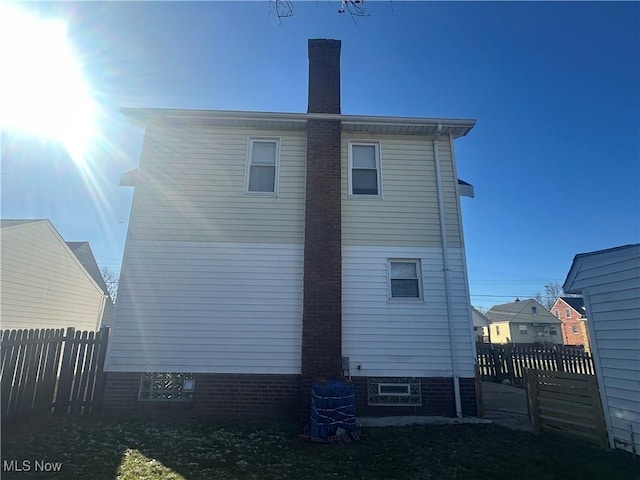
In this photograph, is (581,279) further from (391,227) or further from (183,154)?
(183,154)

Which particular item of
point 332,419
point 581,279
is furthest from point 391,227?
point 332,419

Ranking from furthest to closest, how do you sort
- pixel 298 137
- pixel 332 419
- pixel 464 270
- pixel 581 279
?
1. pixel 298 137
2. pixel 464 270
3. pixel 581 279
4. pixel 332 419

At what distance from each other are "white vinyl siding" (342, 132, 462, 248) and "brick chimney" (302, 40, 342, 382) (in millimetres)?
400

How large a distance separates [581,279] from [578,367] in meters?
10.3

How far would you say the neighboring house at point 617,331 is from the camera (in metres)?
5.42

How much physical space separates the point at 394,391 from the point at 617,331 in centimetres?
412

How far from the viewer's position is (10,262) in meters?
15.6

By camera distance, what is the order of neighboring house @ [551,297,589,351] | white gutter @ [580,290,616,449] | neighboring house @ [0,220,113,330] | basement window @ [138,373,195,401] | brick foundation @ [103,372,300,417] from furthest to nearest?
neighboring house @ [551,297,589,351]
neighboring house @ [0,220,113,330]
basement window @ [138,373,195,401]
brick foundation @ [103,372,300,417]
white gutter @ [580,290,616,449]

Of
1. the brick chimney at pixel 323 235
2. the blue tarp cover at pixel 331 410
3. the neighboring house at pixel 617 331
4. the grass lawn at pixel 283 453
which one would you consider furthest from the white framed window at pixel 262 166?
the neighboring house at pixel 617 331

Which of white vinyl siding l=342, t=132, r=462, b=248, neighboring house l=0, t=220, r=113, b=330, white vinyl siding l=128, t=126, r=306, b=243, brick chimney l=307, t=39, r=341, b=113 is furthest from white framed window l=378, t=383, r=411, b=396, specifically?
neighboring house l=0, t=220, r=113, b=330

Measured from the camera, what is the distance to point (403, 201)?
8594 millimetres

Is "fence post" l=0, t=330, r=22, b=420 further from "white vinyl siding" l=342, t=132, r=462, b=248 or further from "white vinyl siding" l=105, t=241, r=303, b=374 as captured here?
"white vinyl siding" l=342, t=132, r=462, b=248

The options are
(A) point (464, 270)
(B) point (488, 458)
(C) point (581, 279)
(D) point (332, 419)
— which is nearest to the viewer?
(B) point (488, 458)

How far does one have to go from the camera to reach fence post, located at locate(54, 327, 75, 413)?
7.12m
